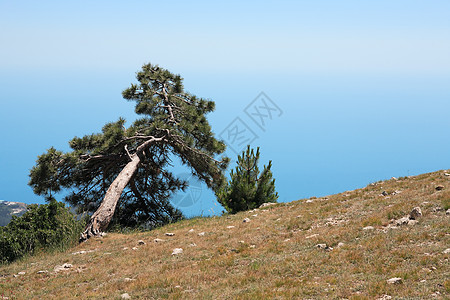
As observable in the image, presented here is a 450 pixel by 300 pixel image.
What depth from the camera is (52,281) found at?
31.1ft

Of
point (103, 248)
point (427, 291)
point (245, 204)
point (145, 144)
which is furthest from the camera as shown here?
point (145, 144)

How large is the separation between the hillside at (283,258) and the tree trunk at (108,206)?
31.9 inches

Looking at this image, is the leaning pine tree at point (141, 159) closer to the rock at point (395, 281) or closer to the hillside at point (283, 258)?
the hillside at point (283, 258)

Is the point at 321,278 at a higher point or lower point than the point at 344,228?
lower

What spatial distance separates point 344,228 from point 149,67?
1390cm

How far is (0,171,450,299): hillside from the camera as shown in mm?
6898

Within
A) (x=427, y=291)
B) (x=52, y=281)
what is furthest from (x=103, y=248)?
(x=427, y=291)

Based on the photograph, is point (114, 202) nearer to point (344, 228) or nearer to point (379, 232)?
point (344, 228)

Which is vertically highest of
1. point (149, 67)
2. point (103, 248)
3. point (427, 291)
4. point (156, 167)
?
point (149, 67)

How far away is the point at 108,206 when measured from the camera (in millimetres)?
14773

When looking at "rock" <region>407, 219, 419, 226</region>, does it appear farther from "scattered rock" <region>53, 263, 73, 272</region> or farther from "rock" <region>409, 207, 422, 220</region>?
"scattered rock" <region>53, 263, 73, 272</region>

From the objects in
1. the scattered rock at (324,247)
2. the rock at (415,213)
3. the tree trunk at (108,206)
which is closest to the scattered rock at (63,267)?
the tree trunk at (108,206)

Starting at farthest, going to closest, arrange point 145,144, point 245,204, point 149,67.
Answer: point 149,67 → point 145,144 → point 245,204

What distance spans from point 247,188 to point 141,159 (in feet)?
15.7
